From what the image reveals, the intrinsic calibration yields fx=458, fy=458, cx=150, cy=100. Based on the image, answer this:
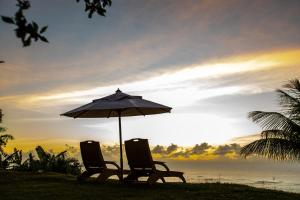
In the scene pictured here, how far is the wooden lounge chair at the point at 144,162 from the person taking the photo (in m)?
11.0

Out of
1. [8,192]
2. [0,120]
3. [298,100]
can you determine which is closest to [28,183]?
[8,192]

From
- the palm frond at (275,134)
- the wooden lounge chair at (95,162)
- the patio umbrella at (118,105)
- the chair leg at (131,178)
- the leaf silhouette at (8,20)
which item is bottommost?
the chair leg at (131,178)

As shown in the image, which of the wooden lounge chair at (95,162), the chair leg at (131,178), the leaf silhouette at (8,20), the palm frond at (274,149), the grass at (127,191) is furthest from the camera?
the palm frond at (274,149)

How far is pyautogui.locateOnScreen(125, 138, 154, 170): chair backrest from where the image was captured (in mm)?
11055

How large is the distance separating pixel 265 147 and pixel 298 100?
2.06 m

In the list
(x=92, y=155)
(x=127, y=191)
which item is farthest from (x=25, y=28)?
(x=92, y=155)

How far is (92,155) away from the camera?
12.4 meters

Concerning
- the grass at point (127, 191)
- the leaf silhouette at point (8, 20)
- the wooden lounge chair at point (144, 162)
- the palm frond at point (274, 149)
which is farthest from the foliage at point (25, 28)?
the palm frond at point (274, 149)

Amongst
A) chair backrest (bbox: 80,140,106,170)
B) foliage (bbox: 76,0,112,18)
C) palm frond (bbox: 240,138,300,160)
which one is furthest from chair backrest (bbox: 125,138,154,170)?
foliage (bbox: 76,0,112,18)

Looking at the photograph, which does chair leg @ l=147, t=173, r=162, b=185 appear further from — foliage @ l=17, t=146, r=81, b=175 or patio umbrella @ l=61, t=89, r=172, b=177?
foliage @ l=17, t=146, r=81, b=175

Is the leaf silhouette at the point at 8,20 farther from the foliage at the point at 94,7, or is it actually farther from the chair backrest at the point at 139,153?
the chair backrest at the point at 139,153

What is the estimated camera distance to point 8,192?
10391 millimetres

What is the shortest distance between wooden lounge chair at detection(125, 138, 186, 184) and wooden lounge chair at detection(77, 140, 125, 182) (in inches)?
31.5

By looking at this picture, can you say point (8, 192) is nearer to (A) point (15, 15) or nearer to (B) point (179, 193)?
(B) point (179, 193)
